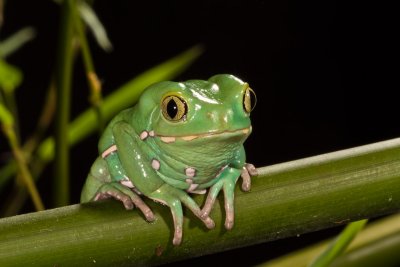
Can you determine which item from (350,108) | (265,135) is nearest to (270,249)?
(265,135)

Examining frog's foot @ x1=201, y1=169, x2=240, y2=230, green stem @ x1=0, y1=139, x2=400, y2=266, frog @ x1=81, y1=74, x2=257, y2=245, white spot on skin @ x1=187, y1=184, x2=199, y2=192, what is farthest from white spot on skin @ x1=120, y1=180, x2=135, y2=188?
green stem @ x1=0, y1=139, x2=400, y2=266

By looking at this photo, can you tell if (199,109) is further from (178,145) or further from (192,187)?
(192,187)

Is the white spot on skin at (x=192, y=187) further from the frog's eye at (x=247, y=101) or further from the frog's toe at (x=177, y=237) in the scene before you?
the frog's toe at (x=177, y=237)

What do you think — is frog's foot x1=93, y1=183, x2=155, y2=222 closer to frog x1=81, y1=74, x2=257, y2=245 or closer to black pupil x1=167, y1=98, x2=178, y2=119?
frog x1=81, y1=74, x2=257, y2=245

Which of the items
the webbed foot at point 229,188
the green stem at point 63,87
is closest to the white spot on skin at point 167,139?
the webbed foot at point 229,188

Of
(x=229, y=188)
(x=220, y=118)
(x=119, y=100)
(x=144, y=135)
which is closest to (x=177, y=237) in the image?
(x=229, y=188)
